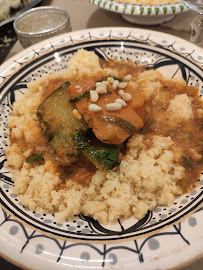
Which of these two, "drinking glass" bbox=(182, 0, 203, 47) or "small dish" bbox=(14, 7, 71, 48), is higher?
"drinking glass" bbox=(182, 0, 203, 47)

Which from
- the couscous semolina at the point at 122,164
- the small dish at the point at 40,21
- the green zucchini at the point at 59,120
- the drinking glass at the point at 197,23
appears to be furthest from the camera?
the small dish at the point at 40,21

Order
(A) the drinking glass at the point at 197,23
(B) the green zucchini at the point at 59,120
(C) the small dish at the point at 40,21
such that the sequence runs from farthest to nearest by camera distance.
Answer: (C) the small dish at the point at 40,21, (A) the drinking glass at the point at 197,23, (B) the green zucchini at the point at 59,120

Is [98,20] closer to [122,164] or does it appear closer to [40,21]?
[40,21]

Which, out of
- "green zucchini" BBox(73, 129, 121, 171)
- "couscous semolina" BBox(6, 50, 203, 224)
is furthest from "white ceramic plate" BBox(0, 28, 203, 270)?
"green zucchini" BBox(73, 129, 121, 171)

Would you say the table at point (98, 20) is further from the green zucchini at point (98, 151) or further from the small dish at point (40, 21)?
the green zucchini at point (98, 151)

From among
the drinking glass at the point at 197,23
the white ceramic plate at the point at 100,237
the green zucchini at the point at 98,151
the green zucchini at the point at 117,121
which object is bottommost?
the white ceramic plate at the point at 100,237

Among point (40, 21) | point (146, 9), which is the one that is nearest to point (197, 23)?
point (146, 9)

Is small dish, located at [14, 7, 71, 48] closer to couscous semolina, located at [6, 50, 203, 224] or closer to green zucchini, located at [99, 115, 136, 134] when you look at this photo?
couscous semolina, located at [6, 50, 203, 224]

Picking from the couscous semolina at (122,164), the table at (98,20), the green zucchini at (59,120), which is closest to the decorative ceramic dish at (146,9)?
the table at (98,20)
